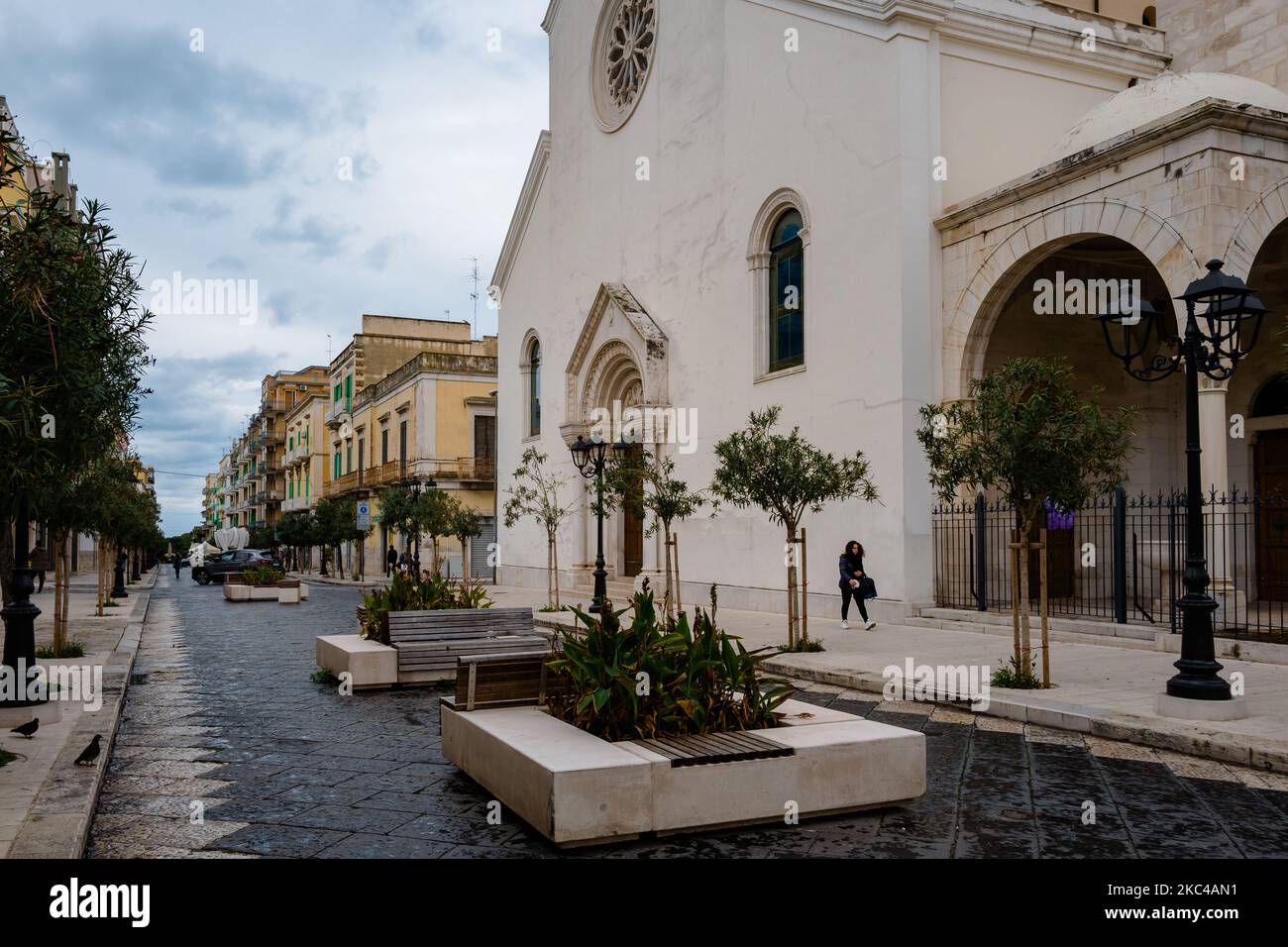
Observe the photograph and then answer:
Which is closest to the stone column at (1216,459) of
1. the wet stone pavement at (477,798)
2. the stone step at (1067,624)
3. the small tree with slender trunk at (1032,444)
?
the stone step at (1067,624)

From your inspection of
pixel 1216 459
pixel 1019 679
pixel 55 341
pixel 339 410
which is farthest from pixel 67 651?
pixel 339 410

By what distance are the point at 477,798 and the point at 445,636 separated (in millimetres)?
5037

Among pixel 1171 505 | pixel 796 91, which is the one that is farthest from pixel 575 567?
pixel 1171 505

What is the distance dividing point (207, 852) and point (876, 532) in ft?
43.4

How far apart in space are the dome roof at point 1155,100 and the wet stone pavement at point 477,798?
35.1 ft

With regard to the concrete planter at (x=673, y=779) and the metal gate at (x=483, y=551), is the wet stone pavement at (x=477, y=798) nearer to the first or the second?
the concrete planter at (x=673, y=779)

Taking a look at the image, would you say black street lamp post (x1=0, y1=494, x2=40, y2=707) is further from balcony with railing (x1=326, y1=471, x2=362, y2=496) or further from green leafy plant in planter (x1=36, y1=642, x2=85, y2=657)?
balcony with railing (x1=326, y1=471, x2=362, y2=496)

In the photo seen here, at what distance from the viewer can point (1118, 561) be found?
13398mm

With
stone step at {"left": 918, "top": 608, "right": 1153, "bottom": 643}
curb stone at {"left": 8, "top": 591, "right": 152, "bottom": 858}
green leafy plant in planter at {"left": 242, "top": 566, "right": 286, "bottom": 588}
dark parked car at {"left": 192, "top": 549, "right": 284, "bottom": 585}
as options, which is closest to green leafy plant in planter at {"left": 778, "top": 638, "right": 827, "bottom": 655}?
stone step at {"left": 918, "top": 608, "right": 1153, "bottom": 643}

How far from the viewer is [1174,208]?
12953mm

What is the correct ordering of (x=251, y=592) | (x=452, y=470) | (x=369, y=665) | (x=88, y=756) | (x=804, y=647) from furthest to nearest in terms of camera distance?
1. (x=452, y=470)
2. (x=251, y=592)
3. (x=804, y=647)
4. (x=369, y=665)
5. (x=88, y=756)

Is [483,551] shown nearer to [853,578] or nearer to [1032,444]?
[853,578]

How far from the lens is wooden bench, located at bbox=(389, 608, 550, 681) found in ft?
34.7
